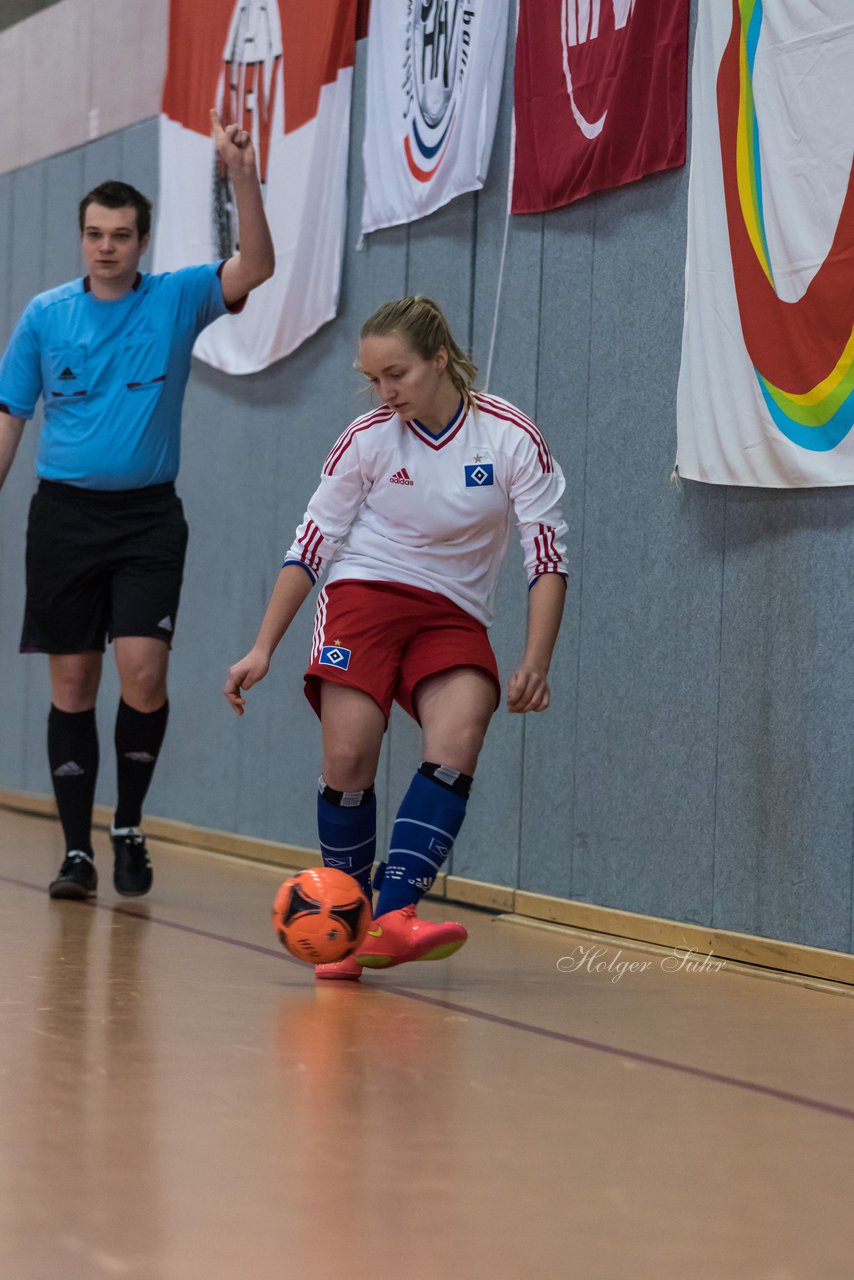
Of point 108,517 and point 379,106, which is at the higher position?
point 379,106

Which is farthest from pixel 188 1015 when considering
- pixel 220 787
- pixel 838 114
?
pixel 220 787

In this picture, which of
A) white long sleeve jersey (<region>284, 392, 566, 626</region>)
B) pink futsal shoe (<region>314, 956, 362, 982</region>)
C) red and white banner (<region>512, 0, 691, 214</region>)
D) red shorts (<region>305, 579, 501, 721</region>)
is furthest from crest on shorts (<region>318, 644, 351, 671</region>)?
red and white banner (<region>512, 0, 691, 214</region>)

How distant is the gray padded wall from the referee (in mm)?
787

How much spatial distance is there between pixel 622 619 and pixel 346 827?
1.12 m

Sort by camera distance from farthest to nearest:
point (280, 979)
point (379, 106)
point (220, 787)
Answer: point (220, 787), point (379, 106), point (280, 979)

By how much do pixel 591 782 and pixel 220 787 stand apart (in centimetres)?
203

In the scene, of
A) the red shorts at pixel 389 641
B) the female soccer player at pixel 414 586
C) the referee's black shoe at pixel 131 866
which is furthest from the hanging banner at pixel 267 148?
the red shorts at pixel 389 641

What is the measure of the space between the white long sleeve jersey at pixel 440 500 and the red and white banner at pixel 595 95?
98cm

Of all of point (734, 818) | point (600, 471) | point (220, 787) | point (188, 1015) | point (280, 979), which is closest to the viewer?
point (188, 1015)

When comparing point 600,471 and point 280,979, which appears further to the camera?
point 600,471

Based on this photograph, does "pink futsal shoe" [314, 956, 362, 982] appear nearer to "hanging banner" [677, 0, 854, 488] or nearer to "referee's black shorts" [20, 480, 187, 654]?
"referee's black shorts" [20, 480, 187, 654]

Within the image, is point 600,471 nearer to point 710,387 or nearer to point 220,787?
point 710,387

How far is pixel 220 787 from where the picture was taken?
6113 mm

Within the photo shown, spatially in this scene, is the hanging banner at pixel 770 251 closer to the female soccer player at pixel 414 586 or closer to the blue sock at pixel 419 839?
the female soccer player at pixel 414 586
